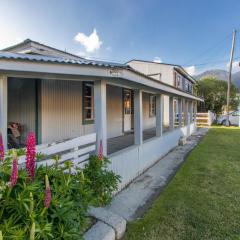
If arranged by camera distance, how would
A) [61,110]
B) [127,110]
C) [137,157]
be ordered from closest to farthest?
[137,157] → [61,110] → [127,110]

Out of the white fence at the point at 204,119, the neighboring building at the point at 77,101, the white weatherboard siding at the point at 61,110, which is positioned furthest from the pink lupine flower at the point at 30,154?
the white fence at the point at 204,119

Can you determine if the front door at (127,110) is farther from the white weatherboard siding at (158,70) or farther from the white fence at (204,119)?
the white fence at (204,119)

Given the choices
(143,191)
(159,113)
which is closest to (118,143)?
(159,113)

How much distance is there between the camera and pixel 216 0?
19.5 metres

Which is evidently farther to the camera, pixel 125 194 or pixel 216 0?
pixel 216 0

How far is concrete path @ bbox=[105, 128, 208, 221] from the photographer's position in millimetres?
4531

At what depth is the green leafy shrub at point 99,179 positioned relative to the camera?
13.0 ft

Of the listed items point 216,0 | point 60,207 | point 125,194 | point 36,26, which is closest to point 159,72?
point 216,0

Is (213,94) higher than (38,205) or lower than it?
higher

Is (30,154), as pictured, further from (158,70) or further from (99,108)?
(158,70)

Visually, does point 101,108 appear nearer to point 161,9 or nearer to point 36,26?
point 36,26

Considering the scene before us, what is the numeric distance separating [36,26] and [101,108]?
9.79m

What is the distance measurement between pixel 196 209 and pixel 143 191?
1.31 m

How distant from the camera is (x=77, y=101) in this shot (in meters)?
8.80
